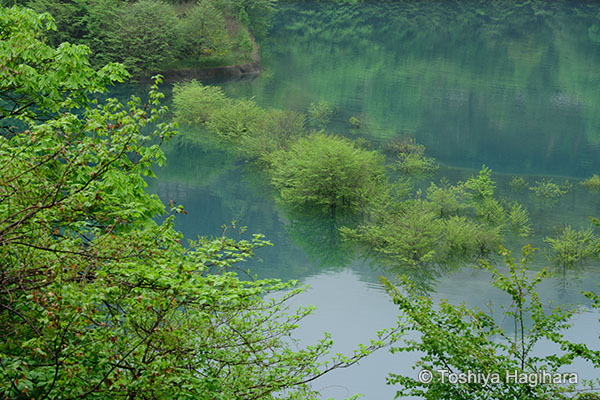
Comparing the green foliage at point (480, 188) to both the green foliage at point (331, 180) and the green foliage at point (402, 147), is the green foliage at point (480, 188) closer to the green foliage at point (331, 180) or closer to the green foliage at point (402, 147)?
the green foliage at point (331, 180)

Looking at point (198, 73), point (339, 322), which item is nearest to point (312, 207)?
point (339, 322)

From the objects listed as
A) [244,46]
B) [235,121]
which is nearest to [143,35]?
[244,46]

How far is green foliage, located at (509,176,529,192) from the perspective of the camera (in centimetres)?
2402

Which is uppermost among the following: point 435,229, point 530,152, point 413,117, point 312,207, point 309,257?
point 413,117

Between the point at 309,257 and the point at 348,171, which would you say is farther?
the point at 348,171

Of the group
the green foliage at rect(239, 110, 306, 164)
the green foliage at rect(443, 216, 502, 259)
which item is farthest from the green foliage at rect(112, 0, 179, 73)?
the green foliage at rect(443, 216, 502, 259)

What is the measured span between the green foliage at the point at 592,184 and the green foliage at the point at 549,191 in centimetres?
64

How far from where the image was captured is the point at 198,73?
42.3 m

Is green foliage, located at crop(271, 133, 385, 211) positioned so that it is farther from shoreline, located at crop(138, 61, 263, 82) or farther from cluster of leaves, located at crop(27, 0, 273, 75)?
shoreline, located at crop(138, 61, 263, 82)

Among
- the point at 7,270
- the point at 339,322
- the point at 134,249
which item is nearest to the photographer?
the point at 7,270

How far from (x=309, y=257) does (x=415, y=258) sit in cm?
289

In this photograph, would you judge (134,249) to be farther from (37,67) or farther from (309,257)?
(309,257)

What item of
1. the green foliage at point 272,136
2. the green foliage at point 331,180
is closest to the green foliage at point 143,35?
the green foliage at point 272,136

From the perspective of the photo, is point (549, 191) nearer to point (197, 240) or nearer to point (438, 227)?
point (438, 227)
